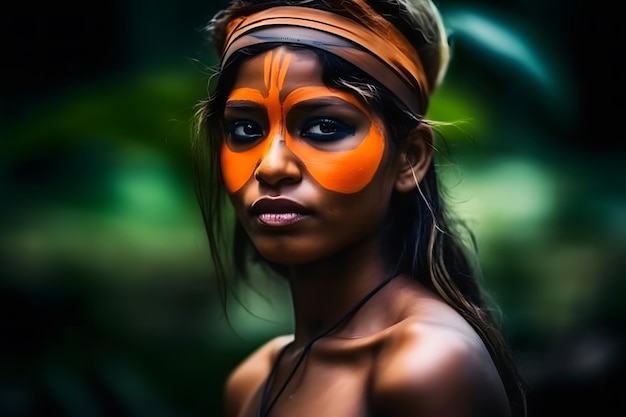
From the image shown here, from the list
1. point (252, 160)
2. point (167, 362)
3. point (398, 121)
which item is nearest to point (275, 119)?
point (252, 160)

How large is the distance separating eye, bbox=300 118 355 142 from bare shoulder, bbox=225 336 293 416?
0.56 m

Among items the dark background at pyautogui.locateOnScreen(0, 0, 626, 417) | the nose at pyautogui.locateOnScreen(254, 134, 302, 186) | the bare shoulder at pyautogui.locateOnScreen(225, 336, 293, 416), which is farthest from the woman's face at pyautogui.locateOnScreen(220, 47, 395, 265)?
the dark background at pyautogui.locateOnScreen(0, 0, 626, 417)

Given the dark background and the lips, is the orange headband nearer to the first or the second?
the lips

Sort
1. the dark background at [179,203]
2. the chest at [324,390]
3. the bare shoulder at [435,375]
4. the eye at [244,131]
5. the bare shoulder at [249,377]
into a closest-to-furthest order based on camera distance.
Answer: the bare shoulder at [435,375] → the chest at [324,390] → the eye at [244,131] → the bare shoulder at [249,377] → the dark background at [179,203]

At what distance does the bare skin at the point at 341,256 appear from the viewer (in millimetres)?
1641

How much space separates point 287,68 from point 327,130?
13 cm

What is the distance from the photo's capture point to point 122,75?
3.29 meters

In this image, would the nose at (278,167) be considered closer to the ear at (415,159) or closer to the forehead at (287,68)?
the forehead at (287,68)

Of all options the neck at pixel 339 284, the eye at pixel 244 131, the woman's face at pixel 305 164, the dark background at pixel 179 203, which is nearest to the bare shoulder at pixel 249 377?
the neck at pixel 339 284

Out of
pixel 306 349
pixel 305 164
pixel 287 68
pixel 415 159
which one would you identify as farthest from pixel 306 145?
pixel 306 349

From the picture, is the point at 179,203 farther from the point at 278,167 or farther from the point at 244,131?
the point at 278,167

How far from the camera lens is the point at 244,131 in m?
1.87

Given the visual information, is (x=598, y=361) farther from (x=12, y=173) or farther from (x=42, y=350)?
(x=12, y=173)

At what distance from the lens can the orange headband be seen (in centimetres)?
181
